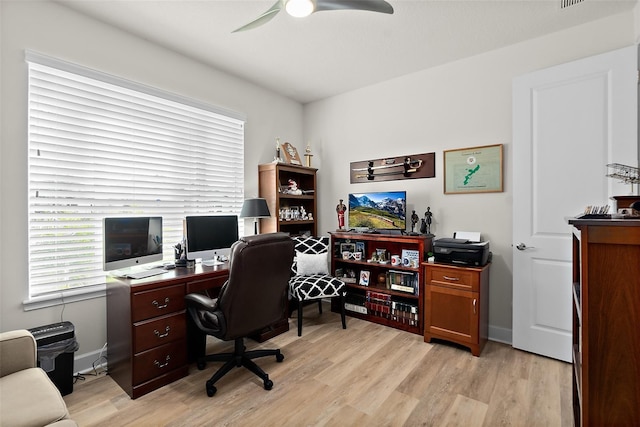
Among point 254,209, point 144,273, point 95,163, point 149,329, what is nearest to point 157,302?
point 149,329

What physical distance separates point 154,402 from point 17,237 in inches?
57.4

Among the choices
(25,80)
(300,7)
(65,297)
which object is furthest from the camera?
(65,297)

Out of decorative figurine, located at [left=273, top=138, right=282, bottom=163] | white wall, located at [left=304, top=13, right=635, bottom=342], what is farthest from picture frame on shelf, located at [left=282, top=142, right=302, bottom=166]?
white wall, located at [left=304, top=13, right=635, bottom=342]

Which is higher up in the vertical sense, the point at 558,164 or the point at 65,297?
the point at 558,164

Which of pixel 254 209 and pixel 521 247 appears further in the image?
pixel 254 209

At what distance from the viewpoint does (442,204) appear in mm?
3225

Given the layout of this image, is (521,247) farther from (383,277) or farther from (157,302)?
(157,302)

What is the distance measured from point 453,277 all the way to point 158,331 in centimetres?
243

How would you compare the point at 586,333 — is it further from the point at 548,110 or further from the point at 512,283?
the point at 548,110

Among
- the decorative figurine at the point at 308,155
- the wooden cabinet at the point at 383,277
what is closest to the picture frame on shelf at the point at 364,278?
the wooden cabinet at the point at 383,277

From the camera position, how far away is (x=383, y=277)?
3486 mm

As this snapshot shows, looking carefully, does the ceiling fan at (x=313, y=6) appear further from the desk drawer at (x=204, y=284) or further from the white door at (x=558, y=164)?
the desk drawer at (x=204, y=284)

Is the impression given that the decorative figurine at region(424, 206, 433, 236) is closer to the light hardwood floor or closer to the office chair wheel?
the light hardwood floor

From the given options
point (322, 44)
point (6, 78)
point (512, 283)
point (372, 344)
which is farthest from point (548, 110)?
point (6, 78)
